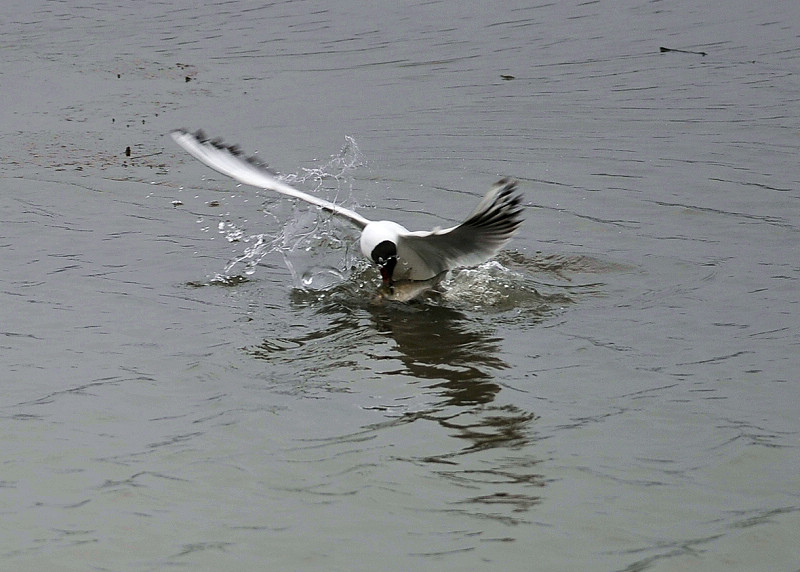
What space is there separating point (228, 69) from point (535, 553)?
10.8m

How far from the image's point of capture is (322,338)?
19.7 feet

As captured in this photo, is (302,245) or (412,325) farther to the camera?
(302,245)

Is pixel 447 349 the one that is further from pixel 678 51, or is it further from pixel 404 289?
pixel 678 51

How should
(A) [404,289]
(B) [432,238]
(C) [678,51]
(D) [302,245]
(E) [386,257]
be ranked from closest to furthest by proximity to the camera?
(B) [432,238], (E) [386,257], (A) [404,289], (D) [302,245], (C) [678,51]

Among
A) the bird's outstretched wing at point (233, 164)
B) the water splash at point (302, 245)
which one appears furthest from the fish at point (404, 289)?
the bird's outstretched wing at point (233, 164)

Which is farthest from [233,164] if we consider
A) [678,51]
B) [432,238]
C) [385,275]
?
[678,51]

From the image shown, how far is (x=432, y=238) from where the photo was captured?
6.16 metres

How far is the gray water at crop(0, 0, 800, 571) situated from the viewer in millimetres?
3883

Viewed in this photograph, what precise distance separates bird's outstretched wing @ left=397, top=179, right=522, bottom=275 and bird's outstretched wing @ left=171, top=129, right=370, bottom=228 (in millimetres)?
888

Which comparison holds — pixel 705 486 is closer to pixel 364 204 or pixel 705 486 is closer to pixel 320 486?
pixel 320 486

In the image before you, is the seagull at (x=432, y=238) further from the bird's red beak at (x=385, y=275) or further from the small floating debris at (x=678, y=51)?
the small floating debris at (x=678, y=51)

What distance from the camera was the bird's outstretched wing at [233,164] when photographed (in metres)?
7.11

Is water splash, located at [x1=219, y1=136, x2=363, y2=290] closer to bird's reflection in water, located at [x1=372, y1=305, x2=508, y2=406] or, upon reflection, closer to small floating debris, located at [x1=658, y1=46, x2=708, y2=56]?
bird's reflection in water, located at [x1=372, y1=305, x2=508, y2=406]

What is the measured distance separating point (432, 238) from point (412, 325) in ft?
1.61
